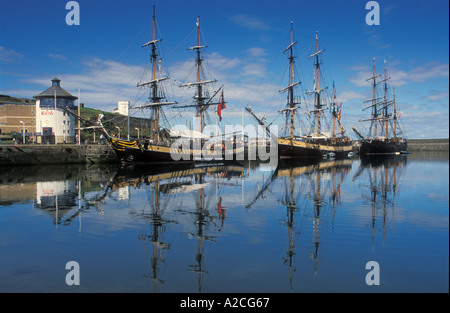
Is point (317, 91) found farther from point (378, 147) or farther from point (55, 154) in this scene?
point (55, 154)

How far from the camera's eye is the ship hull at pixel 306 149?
225 ft

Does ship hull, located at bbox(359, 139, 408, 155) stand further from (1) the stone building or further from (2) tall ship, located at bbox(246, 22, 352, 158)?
(1) the stone building

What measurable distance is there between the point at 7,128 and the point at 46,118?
65.4ft

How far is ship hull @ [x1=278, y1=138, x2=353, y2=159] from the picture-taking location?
68.5 m

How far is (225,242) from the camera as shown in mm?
11305

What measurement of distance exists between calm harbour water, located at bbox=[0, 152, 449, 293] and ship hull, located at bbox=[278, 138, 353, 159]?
158ft

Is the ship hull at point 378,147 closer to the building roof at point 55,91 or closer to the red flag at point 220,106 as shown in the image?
the red flag at point 220,106

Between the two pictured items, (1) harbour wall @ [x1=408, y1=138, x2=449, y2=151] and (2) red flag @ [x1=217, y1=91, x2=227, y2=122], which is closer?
(2) red flag @ [x1=217, y1=91, x2=227, y2=122]

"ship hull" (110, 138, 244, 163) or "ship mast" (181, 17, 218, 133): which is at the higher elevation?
"ship mast" (181, 17, 218, 133)

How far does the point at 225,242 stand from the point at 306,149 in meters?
64.6

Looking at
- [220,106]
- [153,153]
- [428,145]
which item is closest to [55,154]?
[153,153]

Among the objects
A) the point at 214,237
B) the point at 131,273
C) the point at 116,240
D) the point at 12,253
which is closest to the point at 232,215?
the point at 214,237

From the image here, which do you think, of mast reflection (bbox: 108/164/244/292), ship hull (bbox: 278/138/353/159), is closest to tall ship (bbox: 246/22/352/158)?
ship hull (bbox: 278/138/353/159)

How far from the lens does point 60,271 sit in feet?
28.9
